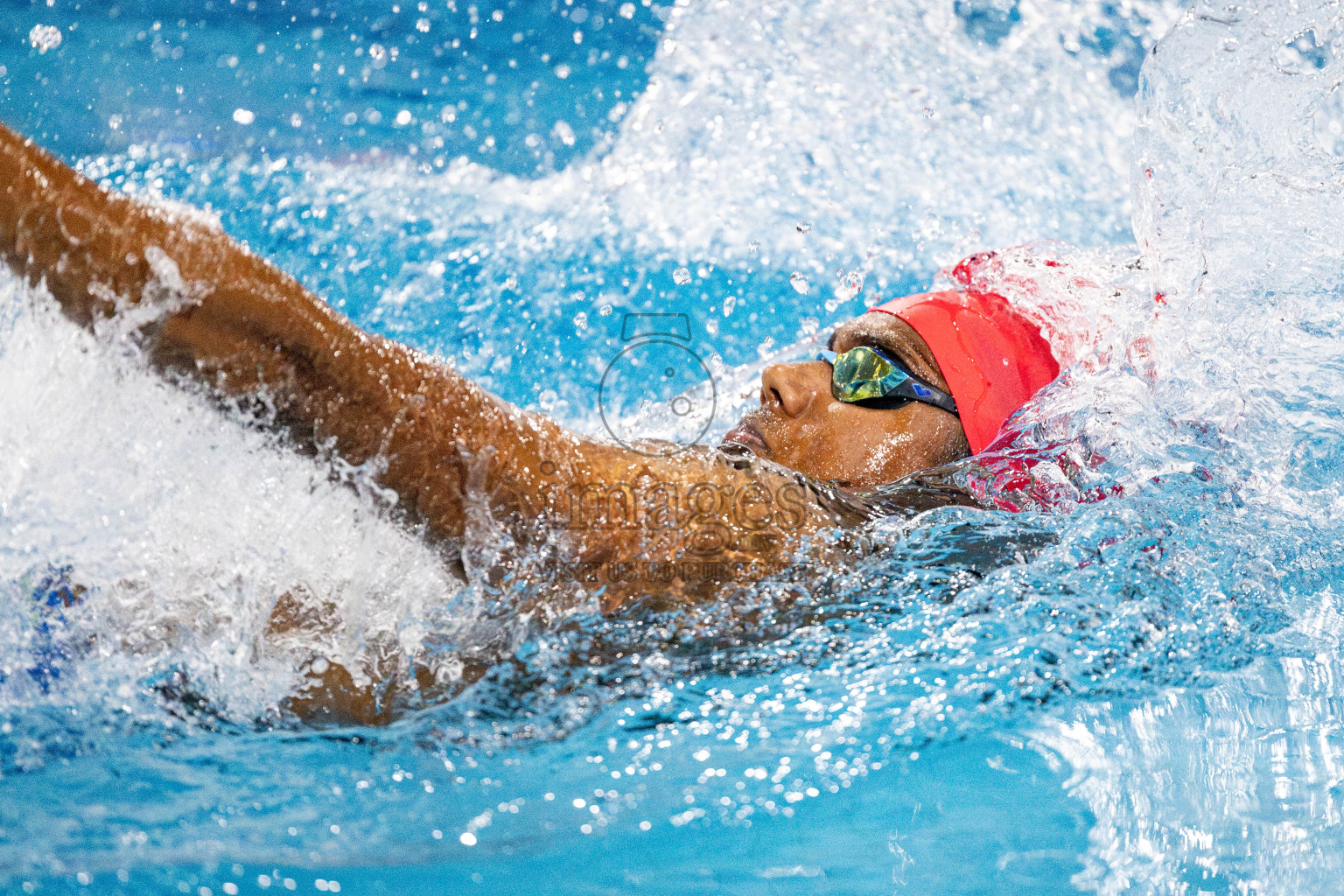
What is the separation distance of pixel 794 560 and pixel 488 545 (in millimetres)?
613

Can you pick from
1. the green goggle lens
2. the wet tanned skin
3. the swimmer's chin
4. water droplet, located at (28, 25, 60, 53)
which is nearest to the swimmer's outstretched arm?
the wet tanned skin

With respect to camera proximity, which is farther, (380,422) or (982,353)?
(982,353)

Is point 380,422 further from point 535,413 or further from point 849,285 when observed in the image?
point 849,285

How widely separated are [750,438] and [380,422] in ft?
3.76

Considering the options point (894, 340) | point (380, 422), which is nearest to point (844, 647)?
point (894, 340)

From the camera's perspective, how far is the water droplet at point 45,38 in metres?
5.72

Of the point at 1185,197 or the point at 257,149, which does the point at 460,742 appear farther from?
the point at 257,149

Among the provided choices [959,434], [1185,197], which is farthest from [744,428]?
[1185,197]

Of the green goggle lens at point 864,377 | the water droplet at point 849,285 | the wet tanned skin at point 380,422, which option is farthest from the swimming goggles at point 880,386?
the water droplet at point 849,285

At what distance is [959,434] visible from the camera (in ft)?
8.00

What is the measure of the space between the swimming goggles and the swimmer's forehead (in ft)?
0.08

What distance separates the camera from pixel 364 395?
1438 mm

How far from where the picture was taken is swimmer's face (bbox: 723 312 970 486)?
7.84ft

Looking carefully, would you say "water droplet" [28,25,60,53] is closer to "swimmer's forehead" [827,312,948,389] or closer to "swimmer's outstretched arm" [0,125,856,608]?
"swimmer's forehead" [827,312,948,389]
